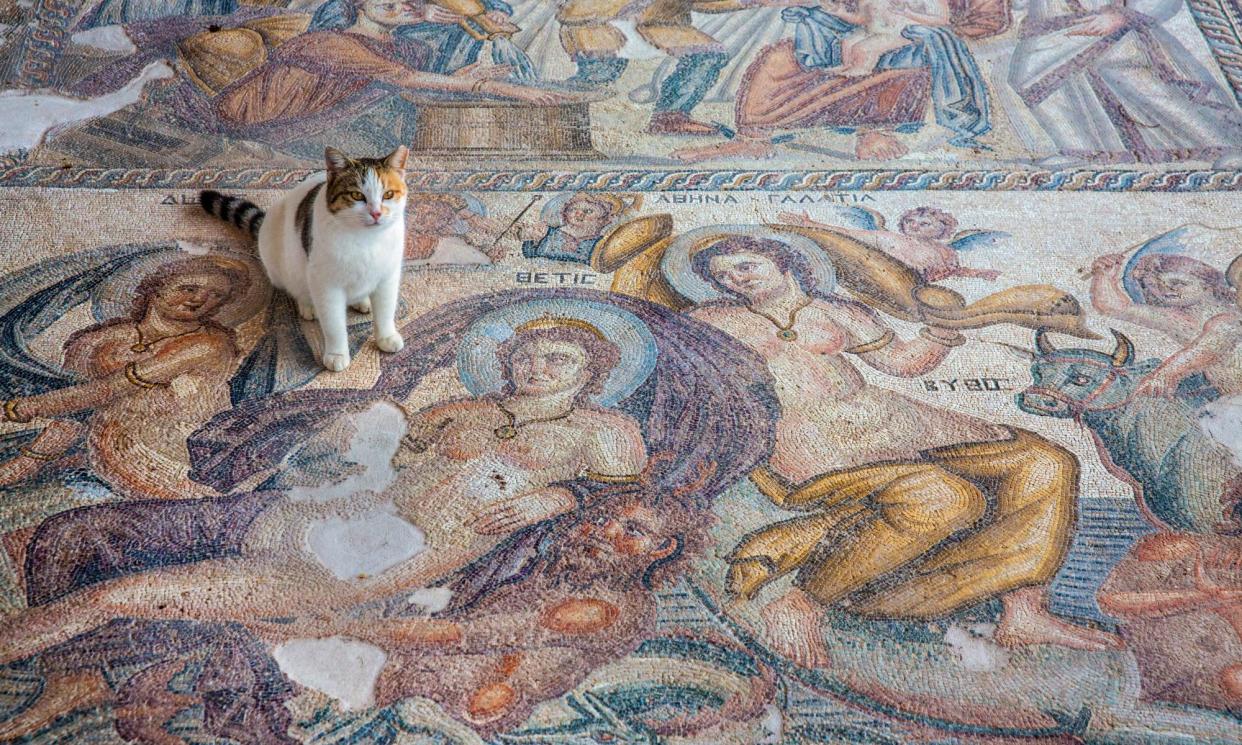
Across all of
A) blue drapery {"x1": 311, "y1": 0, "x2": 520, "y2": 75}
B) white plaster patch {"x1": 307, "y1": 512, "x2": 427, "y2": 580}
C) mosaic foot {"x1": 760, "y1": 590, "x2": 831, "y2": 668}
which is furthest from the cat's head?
blue drapery {"x1": 311, "y1": 0, "x2": 520, "y2": 75}

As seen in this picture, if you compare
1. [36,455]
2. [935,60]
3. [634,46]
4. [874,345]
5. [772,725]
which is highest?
[935,60]

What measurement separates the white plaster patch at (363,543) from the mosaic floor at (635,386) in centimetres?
1

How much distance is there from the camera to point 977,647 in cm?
246

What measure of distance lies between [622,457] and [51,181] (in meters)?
2.46

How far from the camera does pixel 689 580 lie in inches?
102

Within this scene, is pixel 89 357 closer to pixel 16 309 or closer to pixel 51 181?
pixel 16 309

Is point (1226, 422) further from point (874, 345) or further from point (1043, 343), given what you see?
point (874, 345)

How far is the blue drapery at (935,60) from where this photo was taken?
171 inches

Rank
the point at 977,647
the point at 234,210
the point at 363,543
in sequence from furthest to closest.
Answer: the point at 234,210, the point at 363,543, the point at 977,647

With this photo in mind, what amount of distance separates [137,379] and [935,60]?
3590 mm

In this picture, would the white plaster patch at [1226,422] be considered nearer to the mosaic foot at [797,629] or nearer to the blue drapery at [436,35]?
the mosaic foot at [797,629]

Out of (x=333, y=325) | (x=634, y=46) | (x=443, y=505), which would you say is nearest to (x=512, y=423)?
(x=443, y=505)

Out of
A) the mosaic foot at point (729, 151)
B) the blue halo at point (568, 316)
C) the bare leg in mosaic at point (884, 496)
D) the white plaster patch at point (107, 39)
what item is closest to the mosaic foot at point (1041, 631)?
the bare leg in mosaic at point (884, 496)

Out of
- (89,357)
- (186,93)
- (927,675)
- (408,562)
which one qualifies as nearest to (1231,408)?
(927,675)
